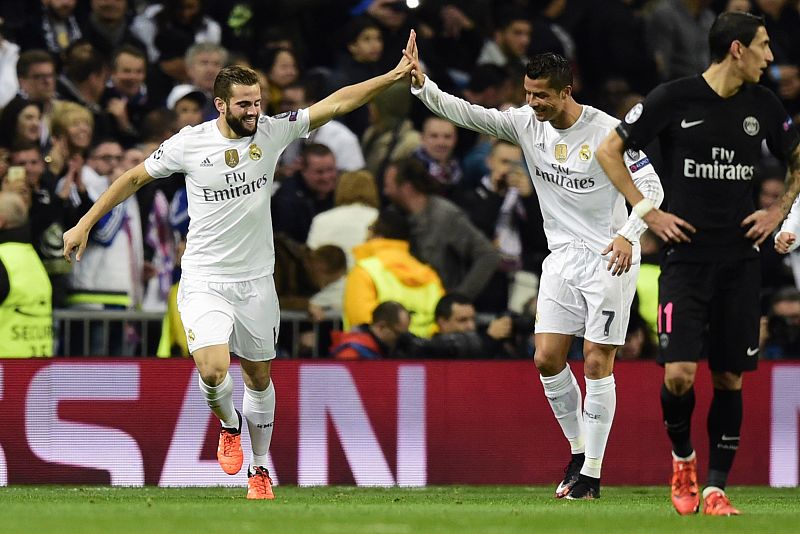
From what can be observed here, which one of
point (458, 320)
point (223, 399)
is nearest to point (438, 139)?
point (458, 320)

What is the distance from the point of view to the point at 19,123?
548 inches

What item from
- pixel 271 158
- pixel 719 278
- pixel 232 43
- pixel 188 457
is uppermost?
pixel 232 43

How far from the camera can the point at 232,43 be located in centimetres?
1620

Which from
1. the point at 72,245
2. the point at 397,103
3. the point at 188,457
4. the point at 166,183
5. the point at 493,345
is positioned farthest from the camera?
the point at 397,103

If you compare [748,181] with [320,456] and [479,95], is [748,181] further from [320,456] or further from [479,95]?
[479,95]

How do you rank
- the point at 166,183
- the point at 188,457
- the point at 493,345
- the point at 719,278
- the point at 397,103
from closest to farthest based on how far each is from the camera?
the point at 719,278 → the point at 188,457 → the point at 493,345 → the point at 166,183 → the point at 397,103

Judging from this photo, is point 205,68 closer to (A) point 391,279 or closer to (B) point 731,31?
(A) point 391,279

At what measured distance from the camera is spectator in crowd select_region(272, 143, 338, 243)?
14180mm

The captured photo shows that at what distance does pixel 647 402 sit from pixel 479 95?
14.0 ft

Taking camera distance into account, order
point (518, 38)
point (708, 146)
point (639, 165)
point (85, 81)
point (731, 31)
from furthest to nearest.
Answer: point (518, 38), point (85, 81), point (639, 165), point (708, 146), point (731, 31)

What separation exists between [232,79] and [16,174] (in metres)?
3.59

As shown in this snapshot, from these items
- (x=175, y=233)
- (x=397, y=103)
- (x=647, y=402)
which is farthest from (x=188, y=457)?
(x=397, y=103)

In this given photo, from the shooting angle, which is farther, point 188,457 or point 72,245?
point 188,457

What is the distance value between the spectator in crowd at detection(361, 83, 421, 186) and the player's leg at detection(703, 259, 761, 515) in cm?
662
